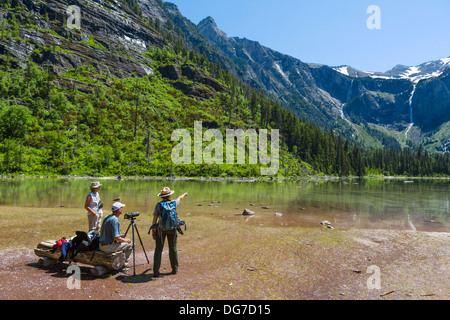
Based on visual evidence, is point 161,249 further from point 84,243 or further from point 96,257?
point 84,243

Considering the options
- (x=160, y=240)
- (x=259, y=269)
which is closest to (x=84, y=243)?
(x=160, y=240)

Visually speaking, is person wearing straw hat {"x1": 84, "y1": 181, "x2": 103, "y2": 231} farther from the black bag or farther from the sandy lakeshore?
→ the black bag

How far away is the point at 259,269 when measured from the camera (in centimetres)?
968

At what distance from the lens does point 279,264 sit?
10.3 meters

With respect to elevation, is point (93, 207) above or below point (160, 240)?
above

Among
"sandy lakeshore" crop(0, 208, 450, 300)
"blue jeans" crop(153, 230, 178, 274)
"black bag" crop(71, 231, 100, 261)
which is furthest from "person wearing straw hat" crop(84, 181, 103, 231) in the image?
"blue jeans" crop(153, 230, 178, 274)

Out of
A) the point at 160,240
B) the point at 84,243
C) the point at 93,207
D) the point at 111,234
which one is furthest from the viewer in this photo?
the point at 93,207

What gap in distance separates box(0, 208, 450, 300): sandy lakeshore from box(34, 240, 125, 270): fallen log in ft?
1.03

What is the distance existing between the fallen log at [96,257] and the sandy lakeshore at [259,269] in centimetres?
32

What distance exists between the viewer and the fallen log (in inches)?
329

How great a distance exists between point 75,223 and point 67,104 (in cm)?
8651

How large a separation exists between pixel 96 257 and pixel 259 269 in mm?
5871
